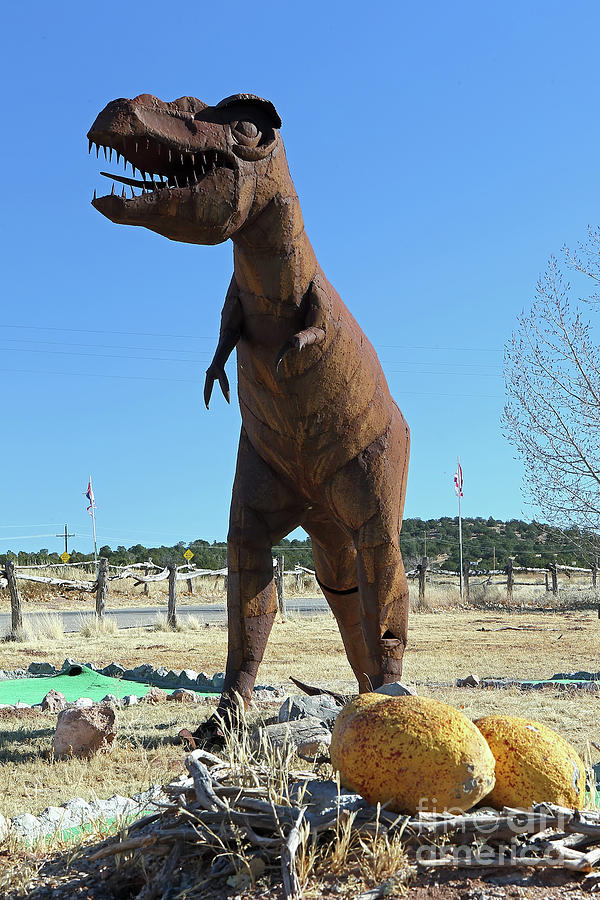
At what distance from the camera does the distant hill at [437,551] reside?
4166 centimetres

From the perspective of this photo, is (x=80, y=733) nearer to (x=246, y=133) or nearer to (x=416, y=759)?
(x=416, y=759)

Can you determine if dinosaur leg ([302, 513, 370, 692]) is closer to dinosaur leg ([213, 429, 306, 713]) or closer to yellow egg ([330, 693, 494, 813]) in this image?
dinosaur leg ([213, 429, 306, 713])

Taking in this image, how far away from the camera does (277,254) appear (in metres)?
4.20

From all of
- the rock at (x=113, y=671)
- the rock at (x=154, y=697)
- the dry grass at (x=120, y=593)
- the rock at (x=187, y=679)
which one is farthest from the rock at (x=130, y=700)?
the dry grass at (x=120, y=593)

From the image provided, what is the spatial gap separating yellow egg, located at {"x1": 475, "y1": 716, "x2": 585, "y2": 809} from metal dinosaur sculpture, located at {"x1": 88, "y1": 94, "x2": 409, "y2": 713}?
1.99 m

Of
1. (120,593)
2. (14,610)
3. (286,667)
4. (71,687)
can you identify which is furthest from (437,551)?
(71,687)

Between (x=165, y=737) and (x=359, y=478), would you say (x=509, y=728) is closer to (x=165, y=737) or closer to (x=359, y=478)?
(x=359, y=478)

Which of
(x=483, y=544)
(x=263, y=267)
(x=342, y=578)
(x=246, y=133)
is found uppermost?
(x=246, y=133)

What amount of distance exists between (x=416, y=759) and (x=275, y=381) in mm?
2341

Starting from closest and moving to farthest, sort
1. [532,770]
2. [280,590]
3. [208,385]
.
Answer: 1. [532,770]
2. [208,385]
3. [280,590]

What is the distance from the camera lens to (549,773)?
8.23ft

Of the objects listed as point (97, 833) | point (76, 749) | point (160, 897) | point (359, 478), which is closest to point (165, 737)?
point (76, 749)

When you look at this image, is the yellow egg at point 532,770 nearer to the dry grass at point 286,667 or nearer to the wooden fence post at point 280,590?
the dry grass at point 286,667

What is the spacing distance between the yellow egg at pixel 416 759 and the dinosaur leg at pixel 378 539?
2.07 m
